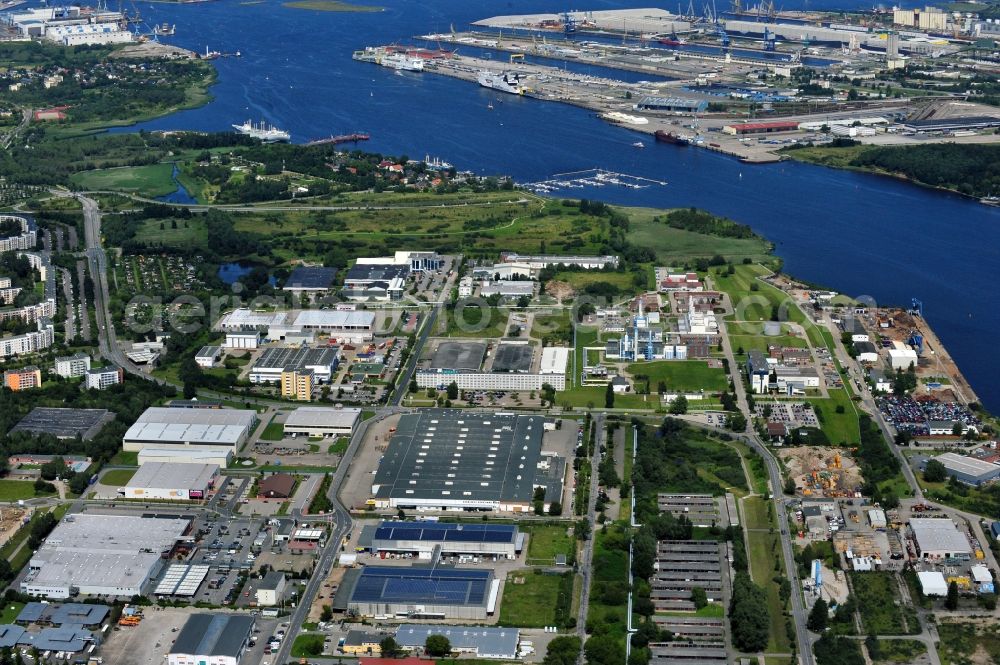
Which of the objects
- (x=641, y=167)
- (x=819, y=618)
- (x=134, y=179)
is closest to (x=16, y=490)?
(x=819, y=618)

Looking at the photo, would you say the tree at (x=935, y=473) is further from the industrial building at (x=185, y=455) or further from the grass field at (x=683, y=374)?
the industrial building at (x=185, y=455)

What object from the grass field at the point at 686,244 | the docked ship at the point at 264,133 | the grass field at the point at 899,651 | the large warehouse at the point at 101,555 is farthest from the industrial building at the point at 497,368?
the docked ship at the point at 264,133

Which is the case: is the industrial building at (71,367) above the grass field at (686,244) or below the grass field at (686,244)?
below

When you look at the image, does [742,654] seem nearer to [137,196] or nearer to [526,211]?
[526,211]

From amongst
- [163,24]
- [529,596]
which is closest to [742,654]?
[529,596]

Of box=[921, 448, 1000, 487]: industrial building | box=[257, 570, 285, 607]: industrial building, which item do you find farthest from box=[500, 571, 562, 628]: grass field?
box=[921, 448, 1000, 487]: industrial building

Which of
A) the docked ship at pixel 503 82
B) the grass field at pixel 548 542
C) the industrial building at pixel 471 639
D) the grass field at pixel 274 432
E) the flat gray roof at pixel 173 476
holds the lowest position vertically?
the industrial building at pixel 471 639

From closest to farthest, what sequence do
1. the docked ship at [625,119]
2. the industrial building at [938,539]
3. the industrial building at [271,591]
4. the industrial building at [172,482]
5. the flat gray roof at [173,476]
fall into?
the industrial building at [271,591] < the industrial building at [938,539] < the industrial building at [172,482] < the flat gray roof at [173,476] < the docked ship at [625,119]

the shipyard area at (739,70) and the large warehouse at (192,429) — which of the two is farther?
the shipyard area at (739,70)
